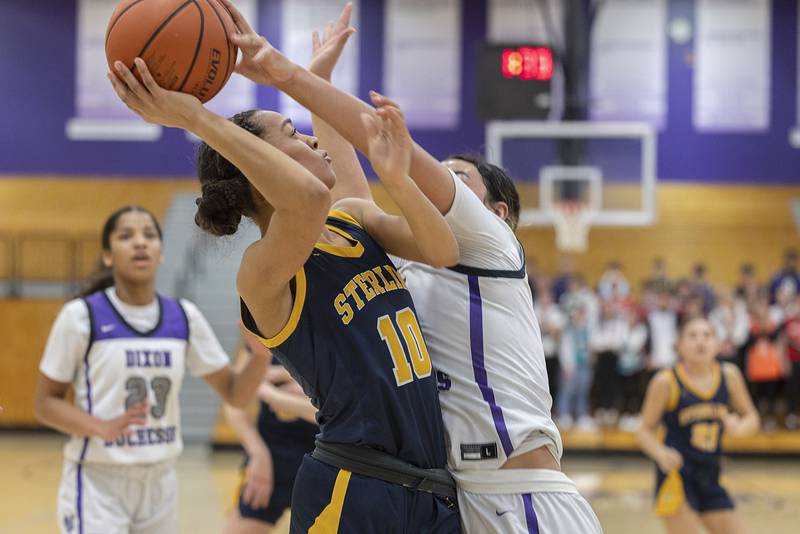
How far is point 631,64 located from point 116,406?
1312cm

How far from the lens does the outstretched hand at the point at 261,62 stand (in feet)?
8.23

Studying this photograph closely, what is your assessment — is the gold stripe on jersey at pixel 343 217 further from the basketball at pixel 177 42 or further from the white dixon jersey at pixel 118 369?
the white dixon jersey at pixel 118 369

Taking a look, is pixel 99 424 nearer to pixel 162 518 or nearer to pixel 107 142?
pixel 162 518

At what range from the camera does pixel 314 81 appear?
2578 millimetres

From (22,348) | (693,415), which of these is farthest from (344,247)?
(22,348)

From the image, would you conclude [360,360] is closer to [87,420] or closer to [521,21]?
[87,420]

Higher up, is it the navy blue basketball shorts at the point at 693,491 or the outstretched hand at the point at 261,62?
the outstretched hand at the point at 261,62

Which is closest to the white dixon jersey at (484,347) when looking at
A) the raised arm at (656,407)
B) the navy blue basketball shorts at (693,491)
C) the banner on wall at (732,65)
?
the navy blue basketball shorts at (693,491)

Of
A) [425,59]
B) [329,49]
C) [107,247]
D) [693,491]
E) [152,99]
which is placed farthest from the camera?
[425,59]

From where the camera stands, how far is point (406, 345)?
2.68 meters

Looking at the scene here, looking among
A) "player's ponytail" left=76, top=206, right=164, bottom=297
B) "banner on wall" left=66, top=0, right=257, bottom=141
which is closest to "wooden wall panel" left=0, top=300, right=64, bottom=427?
"banner on wall" left=66, top=0, right=257, bottom=141

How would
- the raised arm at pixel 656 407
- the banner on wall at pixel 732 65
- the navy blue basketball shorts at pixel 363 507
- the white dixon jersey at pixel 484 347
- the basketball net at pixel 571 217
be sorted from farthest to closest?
the banner on wall at pixel 732 65 → the basketball net at pixel 571 217 → the raised arm at pixel 656 407 → the white dixon jersey at pixel 484 347 → the navy blue basketball shorts at pixel 363 507

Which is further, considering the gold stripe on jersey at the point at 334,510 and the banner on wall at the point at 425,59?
the banner on wall at the point at 425,59

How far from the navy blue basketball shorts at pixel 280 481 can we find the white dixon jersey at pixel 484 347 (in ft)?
6.77
